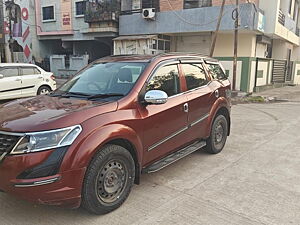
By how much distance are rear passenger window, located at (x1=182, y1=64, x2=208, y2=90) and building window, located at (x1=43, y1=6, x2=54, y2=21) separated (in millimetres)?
19117

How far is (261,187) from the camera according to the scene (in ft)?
12.2

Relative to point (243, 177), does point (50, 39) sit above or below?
above

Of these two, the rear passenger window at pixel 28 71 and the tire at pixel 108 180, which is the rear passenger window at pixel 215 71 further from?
the rear passenger window at pixel 28 71

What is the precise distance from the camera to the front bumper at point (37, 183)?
2545 millimetres

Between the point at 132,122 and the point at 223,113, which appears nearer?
the point at 132,122

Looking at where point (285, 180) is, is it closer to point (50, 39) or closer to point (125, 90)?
point (125, 90)

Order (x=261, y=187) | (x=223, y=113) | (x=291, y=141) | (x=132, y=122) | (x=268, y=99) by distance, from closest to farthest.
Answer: (x=132, y=122) < (x=261, y=187) < (x=223, y=113) < (x=291, y=141) < (x=268, y=99)

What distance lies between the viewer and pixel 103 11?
1727 centimetres

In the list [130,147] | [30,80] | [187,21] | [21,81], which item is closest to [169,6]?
[187,21]

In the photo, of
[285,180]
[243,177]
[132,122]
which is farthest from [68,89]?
[285,180]

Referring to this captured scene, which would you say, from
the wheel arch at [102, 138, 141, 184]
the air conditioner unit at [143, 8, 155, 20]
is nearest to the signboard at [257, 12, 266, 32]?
the air conditioner unit at [143, 8, 155, 20]

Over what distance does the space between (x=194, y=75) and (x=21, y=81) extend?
8.19 metres

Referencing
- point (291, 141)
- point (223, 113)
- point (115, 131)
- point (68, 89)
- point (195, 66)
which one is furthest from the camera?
point (291, 141)

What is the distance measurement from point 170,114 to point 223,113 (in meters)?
1.80
